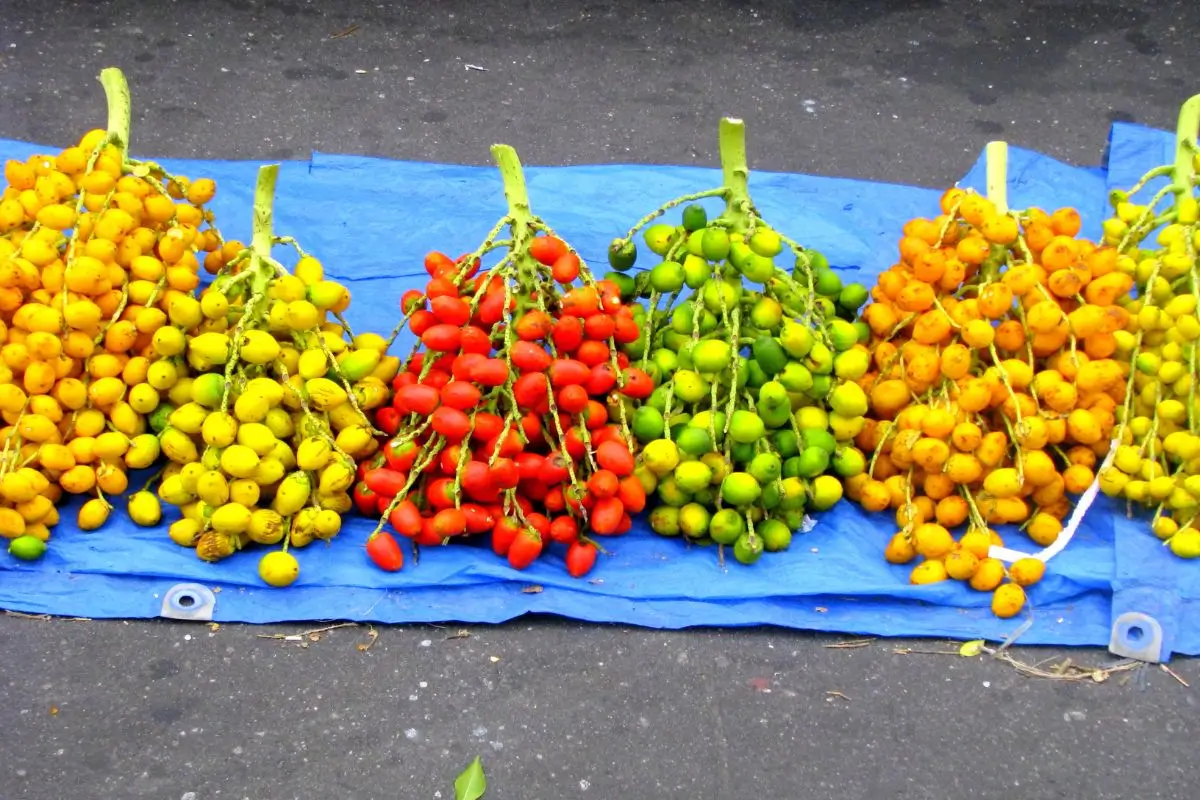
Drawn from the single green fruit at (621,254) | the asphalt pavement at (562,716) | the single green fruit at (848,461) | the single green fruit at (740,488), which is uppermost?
the single green fruit at (621,254)

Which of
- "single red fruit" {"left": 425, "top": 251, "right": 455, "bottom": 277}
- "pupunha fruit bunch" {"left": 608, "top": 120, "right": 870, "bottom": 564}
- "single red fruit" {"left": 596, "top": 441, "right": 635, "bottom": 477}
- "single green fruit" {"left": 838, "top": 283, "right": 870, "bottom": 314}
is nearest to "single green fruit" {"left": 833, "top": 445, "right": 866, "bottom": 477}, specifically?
"pupunha fruit bunch" {"left": 608, "top": 120, "right": 870, "bottom": 564}

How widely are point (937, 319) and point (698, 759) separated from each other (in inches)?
39.7

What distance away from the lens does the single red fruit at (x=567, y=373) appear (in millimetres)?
2352

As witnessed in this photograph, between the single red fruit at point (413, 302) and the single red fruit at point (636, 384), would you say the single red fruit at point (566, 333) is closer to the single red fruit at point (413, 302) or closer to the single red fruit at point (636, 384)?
the single red fruit at point (636, 384)

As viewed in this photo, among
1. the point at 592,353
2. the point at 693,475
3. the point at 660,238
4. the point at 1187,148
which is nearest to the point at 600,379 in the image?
the point at 592,353

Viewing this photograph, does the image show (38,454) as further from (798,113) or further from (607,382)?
(798,113)

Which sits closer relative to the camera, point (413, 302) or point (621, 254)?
point (413, 302)

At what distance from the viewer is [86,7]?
5.09 metres

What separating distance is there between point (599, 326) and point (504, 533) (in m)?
0.45

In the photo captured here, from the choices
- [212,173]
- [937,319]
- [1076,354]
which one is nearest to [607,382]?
[937,319]

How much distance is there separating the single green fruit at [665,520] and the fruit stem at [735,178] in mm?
598

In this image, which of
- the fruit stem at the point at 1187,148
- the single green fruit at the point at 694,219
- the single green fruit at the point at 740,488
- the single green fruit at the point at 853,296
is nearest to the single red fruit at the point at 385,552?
the single green fruit at the point at 740,488

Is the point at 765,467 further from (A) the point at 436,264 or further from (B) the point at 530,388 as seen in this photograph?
(A) the point at 436,264

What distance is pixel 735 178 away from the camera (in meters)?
2.49
